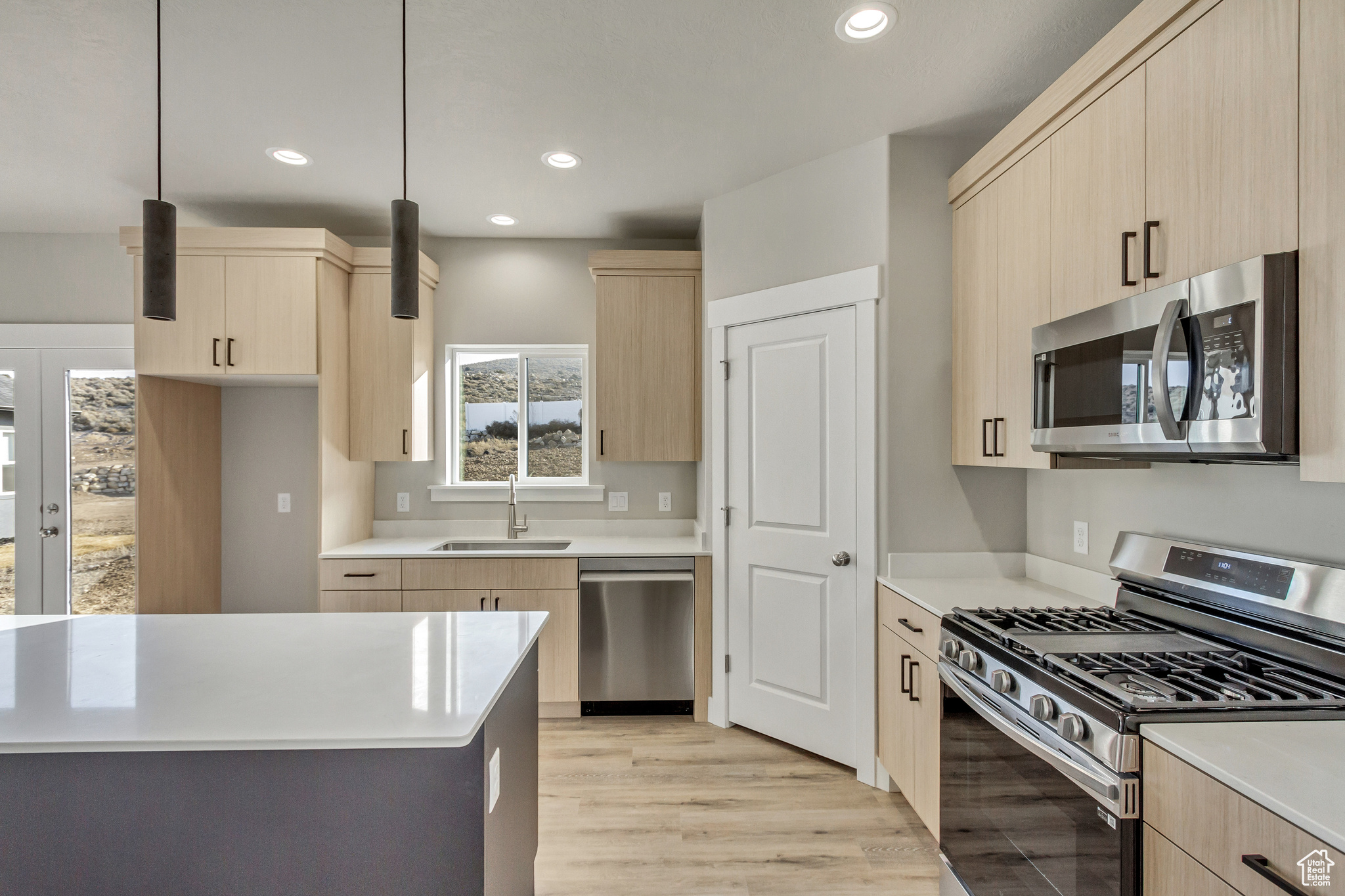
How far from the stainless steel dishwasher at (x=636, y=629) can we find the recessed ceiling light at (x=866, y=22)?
2.21 metres

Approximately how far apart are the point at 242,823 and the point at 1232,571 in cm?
224

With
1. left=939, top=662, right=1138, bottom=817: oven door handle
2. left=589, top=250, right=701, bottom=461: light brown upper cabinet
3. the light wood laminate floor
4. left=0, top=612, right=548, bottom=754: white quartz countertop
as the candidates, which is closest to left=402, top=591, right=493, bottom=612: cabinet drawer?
the light wood laminate floor

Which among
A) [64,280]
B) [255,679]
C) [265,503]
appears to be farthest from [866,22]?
[64,280]

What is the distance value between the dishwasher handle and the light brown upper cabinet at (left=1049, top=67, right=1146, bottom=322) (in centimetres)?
194

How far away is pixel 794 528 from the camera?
2.78 meters

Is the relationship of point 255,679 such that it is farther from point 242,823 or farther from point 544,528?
point 544,528

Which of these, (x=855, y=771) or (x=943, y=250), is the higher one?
(x=943, y=250)

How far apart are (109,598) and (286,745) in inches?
130

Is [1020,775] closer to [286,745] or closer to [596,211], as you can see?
[286,745]

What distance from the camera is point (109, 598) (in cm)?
344

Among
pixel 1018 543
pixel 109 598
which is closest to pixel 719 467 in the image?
pixel 1018 543

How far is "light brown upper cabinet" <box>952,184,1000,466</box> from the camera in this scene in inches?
86.0

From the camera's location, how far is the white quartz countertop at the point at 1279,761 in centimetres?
86

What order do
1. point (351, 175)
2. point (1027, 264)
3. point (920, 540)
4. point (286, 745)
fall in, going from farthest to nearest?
point (351, 175), point (920, 540), point (1027, 264), point (286, 745)
